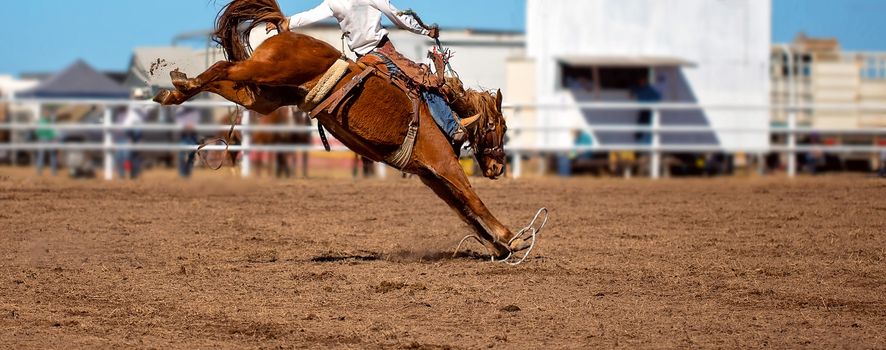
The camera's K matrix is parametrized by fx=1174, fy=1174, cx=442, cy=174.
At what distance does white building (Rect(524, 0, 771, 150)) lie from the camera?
23359 mm

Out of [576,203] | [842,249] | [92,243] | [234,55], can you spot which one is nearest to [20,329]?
[234,55]

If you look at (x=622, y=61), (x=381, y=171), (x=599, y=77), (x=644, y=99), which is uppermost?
(x=622, y=61)

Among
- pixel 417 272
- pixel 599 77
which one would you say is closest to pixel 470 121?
pixel 417 272

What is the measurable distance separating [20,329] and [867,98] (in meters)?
23.4

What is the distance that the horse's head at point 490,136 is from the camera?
895cm

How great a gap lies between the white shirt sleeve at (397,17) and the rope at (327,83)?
2.13 ft

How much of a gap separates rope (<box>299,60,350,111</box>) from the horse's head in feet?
4.42

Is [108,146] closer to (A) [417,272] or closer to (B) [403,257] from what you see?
(B) [403,257]

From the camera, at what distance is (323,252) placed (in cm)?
916

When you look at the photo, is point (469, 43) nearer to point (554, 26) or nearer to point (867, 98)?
point (554, 26)

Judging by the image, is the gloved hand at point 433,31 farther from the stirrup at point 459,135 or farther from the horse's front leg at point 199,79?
the horse's front leg at point 199,79

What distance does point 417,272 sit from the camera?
7.94 m

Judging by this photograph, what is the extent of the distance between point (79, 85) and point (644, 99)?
15.3 meters

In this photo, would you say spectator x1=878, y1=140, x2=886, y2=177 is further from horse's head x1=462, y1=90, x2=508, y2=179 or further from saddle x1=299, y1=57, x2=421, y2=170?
saddle x1=299, y1=57, x2=421, y2=170
